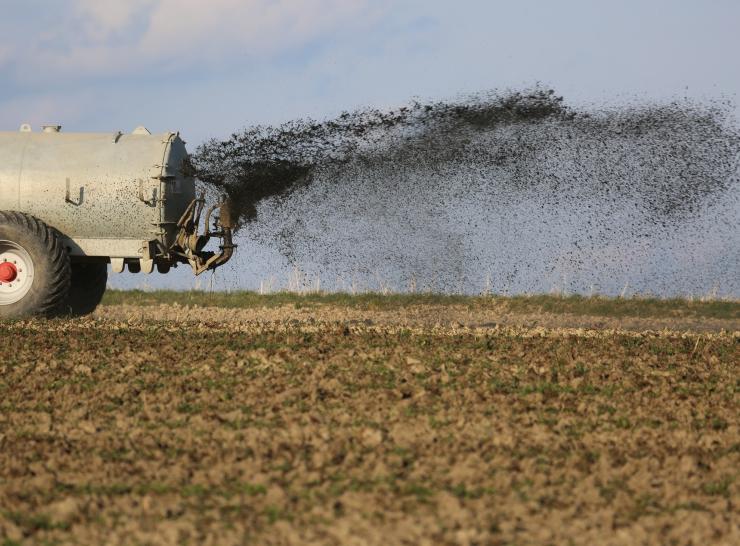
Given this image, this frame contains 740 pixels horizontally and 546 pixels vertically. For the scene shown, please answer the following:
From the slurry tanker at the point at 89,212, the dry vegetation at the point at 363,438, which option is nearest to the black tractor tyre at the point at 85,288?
the slurry tanker at the point at 89,212

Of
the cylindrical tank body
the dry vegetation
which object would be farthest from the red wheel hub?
the dry vegetation

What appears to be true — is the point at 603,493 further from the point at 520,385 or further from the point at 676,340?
the point at 676,340

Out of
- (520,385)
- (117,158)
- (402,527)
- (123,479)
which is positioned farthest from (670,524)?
(117,158)

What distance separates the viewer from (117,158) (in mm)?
16141

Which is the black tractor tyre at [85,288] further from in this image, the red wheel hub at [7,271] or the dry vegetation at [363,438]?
the dry vegetation at [363,438]

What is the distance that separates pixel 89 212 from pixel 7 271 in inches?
59.0

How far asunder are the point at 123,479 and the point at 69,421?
2083 millimetres

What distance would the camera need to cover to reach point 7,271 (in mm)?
16109

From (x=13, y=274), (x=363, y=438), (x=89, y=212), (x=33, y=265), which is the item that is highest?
(x=89, y=212)

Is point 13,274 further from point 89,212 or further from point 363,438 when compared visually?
point 363,438

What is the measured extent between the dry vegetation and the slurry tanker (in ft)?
5.48

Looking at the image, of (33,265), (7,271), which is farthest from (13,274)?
(33,265)

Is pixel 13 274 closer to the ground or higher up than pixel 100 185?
closer to the ground

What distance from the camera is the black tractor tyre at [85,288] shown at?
18.3m
